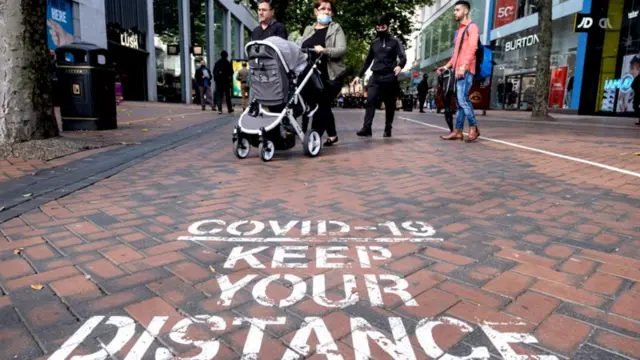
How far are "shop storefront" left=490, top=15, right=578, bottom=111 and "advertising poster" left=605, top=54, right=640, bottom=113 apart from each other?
10.2 ft

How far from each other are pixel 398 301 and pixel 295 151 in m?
4.90

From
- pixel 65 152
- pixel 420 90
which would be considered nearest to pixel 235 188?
pixel 65 152

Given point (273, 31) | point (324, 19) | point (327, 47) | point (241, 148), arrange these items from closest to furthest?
1. point (241, 148)
2. point (273, 31)
3. point (327, 47)
4. point (324, 19)

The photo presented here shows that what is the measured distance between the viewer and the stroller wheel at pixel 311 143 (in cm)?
616

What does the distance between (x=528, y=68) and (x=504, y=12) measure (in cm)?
585

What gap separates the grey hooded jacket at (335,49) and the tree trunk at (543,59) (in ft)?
40.1

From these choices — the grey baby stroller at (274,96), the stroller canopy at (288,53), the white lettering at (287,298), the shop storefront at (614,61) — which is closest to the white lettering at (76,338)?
the white lettering at (287,298)

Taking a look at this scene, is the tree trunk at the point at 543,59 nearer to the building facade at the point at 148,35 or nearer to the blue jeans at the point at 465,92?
the blue jeans at the point at 465,92

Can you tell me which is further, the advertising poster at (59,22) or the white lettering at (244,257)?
the advertising poster at (59,22)

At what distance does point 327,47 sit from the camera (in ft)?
22.2

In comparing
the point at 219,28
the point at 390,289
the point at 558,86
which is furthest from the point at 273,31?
the point at 219,28

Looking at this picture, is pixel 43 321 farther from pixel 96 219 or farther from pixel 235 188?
pixel 235 188

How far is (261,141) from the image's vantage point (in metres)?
5.74

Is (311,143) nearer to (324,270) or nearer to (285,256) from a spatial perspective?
(285,256)
